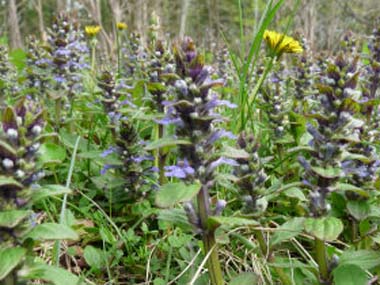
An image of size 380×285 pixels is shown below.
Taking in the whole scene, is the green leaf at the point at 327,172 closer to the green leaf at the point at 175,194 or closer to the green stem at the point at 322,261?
the green stem at the point at 322,261

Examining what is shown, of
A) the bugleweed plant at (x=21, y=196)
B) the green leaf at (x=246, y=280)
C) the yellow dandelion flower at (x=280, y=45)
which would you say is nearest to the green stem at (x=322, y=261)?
the green leaf at (x=246, y=280)

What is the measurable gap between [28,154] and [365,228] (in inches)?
60.4

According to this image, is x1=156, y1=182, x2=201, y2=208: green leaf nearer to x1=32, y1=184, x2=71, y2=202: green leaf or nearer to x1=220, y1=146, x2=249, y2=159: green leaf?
x1=220, y1=146, x2=249, y2=159: green leaf

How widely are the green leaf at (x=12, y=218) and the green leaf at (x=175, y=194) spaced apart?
0.40 m

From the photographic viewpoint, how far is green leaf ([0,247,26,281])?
132 cm

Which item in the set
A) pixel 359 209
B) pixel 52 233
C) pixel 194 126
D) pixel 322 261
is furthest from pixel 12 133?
pixel 359 209

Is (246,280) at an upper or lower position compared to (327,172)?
lower

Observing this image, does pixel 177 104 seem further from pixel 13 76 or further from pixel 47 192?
pixel 13 76

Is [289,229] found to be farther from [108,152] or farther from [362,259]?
[108,152]

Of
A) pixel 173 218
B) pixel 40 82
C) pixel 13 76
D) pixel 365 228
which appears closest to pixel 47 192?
pixel 173 218

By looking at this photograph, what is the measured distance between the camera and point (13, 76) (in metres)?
4.88

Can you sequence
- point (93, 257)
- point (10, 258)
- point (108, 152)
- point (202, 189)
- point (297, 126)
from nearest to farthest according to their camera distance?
point (10, 258) < point (202, 189) < point (93, 257) < point (108, 152) < point (297, 126)

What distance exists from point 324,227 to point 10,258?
1.03 meters

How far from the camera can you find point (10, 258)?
1.36 meters
